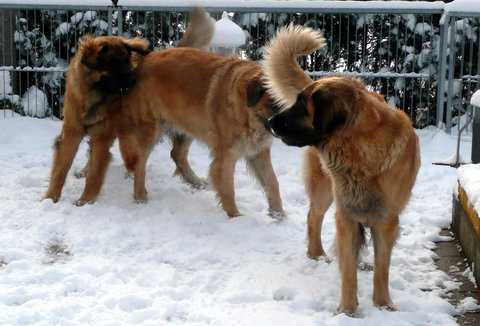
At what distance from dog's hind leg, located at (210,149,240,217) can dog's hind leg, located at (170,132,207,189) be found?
942 mm

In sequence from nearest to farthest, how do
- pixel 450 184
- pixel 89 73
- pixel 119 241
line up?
1. pixel 119 241
2. pixel 89 73
3. pixel 450 184

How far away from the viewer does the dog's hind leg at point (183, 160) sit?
6375 mm

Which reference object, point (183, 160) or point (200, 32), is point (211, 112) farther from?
point (200, 32)

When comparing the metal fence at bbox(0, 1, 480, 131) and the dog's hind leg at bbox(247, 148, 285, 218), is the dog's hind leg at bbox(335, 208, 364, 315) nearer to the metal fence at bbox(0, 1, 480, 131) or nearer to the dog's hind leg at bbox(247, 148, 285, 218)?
the dog's hind leg at bbox(247, 148, 285, 218)

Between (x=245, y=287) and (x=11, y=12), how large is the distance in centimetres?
631

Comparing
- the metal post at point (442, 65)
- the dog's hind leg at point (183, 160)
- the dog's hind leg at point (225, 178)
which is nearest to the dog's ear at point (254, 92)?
the dog's hind leg at point (225, 178)

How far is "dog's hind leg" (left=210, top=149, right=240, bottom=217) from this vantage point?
5.38m

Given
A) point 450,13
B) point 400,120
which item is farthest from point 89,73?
point 450,13

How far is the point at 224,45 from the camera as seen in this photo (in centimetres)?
760

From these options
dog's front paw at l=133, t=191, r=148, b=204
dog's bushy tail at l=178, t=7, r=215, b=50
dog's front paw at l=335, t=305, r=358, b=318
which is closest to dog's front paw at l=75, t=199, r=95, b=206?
dog's front paw at l=133, t=191, r=148, b=204

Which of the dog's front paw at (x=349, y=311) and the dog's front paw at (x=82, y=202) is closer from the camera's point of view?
the dog's front paw at (x=349, y=311)

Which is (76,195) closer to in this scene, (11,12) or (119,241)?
(119,241)

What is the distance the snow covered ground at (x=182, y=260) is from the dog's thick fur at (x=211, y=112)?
0.32 metres

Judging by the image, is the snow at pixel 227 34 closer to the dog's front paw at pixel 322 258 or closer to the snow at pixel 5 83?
the snow at pixel 5 83
